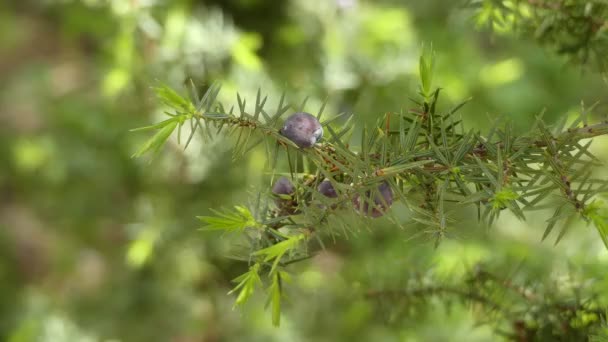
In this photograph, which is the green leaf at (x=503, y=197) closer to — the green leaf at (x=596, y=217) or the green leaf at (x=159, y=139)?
the green leaf at (x=596, y=217)

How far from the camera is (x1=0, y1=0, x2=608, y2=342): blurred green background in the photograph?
629mm

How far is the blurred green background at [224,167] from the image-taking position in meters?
0.63

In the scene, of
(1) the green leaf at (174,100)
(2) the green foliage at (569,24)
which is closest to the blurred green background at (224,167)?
(2) the green foliage at (569,24)

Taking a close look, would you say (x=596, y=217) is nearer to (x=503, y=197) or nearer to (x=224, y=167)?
(x=503, y=197)

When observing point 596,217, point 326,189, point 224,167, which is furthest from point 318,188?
point 224,167

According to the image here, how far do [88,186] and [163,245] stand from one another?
0.25 metres

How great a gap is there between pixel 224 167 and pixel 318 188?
41 cm

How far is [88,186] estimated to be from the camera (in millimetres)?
892

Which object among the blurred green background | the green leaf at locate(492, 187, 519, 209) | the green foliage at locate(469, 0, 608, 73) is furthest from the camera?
the blurred green background

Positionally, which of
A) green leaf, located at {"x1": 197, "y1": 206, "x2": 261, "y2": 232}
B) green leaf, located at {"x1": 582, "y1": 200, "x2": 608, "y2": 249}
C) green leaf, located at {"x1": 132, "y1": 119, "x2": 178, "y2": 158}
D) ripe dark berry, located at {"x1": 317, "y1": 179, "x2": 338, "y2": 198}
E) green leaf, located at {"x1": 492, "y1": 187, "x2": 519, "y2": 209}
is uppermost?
green leaf, located at {"x1": 132, "y1": 119, "x2": 178, "y2": 158}

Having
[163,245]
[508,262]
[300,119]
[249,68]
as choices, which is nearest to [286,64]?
[249,68]

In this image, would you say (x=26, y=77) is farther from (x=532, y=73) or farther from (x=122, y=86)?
(x=532, y=73)

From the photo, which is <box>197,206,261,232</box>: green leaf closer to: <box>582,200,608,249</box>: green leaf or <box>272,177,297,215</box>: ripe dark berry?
<box>272,177,297,215</box>: ripe dark berry

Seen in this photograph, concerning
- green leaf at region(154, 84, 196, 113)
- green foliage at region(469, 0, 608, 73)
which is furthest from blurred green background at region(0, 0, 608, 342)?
green leaf at region(154, 84, 196, 113)
